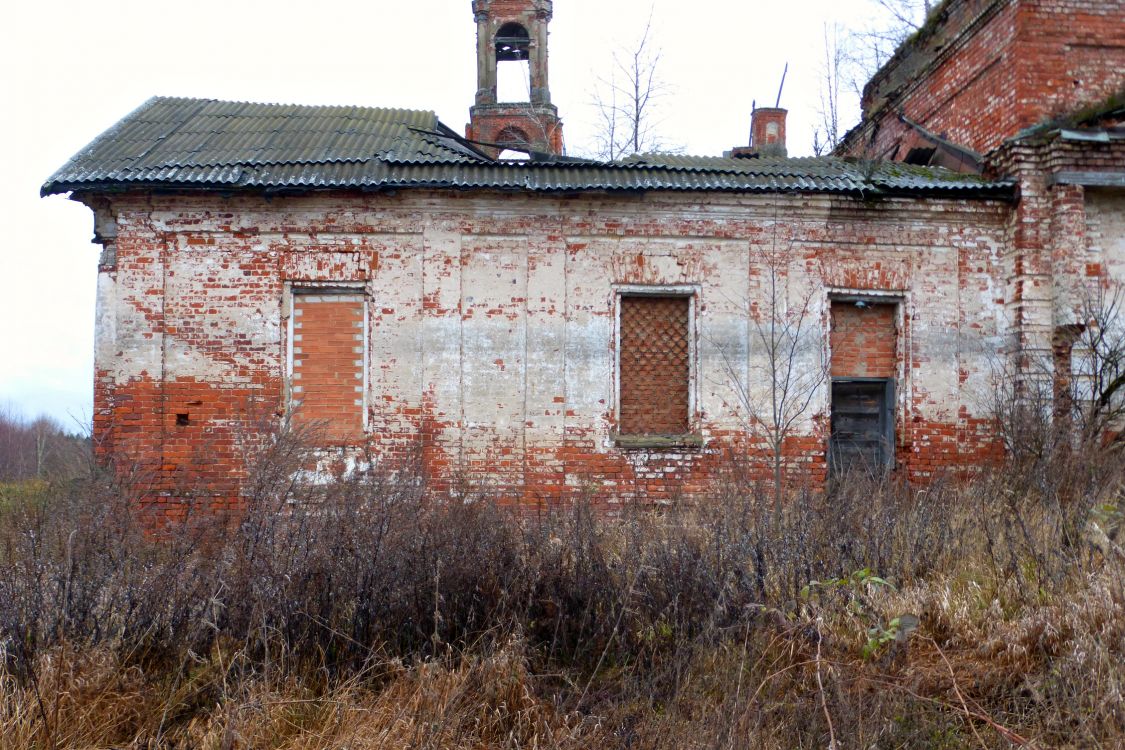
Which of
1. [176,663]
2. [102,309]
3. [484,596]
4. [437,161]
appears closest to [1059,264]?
[437,161]

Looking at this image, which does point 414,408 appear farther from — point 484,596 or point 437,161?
point 484,596

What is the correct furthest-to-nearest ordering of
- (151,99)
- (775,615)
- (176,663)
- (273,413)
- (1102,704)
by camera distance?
(151,99) → (273,413) → (775,615) → (176,663) → (1102,704)

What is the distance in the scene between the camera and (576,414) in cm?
941

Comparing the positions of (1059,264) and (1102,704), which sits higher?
(1059,264)

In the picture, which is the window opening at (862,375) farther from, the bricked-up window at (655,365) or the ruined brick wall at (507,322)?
the bricked-up window at (655,365)

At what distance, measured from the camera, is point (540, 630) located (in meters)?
4.96

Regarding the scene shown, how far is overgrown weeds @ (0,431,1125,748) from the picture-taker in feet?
13.2

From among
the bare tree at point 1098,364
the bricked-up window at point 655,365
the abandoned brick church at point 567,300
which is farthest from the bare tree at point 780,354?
the bare tree at point 1098,364

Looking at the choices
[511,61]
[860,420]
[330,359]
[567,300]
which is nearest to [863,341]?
[860,420]

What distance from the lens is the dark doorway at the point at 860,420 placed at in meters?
9.86

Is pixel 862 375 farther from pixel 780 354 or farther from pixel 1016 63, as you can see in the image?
pixel 1016 63

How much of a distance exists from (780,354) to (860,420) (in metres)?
1.32

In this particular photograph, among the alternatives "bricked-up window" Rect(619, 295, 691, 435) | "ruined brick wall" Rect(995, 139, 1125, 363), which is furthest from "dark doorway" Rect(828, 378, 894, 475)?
"bricked-up window" Rect(619, 295, 691, 435)

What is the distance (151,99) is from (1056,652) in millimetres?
11729
